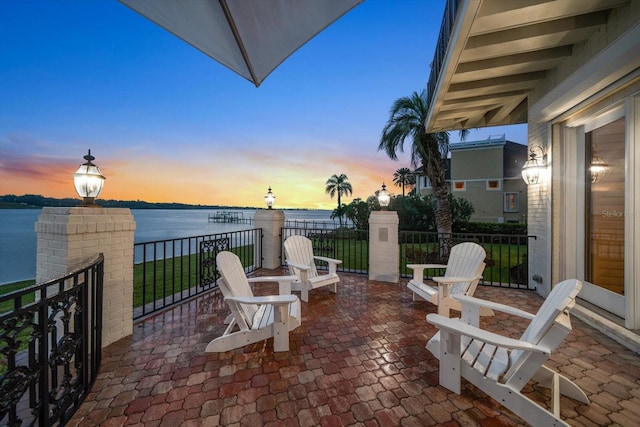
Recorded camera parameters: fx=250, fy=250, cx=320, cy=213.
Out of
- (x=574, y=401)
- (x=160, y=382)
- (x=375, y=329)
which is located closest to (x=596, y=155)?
(x=574, y=401)

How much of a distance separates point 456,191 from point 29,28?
77.4 ft

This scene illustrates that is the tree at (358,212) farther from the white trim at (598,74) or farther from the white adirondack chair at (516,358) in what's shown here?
the white adirondack chair at (516,358)

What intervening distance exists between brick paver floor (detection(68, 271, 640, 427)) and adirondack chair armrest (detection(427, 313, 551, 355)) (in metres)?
0.58

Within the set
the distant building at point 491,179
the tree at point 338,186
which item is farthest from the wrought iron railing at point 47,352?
the tree at point 338,186

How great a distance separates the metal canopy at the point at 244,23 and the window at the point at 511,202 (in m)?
21.8

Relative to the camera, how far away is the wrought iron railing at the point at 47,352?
4.04ft

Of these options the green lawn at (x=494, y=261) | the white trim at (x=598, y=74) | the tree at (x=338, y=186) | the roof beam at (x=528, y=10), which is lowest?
the green lawn at (x=494, y=261)


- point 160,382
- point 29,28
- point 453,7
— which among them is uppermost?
point 29,28

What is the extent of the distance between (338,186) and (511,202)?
23.0m

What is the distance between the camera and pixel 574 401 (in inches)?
74.5

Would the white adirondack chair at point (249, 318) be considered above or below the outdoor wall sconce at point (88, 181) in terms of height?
below

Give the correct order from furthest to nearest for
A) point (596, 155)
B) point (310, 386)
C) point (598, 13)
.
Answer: point (596, 155), point (598, 13), point (310, 386)

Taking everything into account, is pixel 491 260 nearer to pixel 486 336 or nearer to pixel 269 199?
pixel 486 336

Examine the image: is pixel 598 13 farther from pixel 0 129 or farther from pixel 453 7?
pixel 0 129
